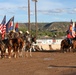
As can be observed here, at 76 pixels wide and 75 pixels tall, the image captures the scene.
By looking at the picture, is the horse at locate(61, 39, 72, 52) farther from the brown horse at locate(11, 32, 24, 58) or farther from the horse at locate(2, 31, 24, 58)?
the horse at locate(2, 31, 24, 58)

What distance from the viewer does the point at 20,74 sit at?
675 inches

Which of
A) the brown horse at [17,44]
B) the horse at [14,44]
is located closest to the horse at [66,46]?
the brown horse at [17,44]

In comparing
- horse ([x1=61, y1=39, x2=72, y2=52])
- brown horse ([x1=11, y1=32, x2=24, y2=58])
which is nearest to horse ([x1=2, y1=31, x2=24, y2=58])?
brown horse ([x1=11, y1=32, x2=24, y2=58])

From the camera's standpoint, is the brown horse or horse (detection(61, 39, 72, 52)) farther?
horse (detection(61, 39, 72, 52))

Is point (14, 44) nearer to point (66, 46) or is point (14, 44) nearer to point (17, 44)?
point (17, 44)

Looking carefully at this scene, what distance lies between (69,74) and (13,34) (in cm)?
1266

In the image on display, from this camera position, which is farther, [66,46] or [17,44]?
[66,46]

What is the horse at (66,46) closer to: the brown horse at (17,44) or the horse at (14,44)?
the brown horse at (17,44)

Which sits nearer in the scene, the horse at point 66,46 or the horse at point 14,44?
the horse at point 14,44

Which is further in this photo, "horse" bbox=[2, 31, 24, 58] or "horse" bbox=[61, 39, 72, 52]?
"horse" bbox=[61, 39, 72, 52]

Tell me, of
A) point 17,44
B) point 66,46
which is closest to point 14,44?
point 17,44

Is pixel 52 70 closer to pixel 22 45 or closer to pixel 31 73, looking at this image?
pixel 31 73

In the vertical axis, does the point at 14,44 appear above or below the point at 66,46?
above

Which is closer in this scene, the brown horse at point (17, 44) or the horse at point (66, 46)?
the brown horse at point (17, 44)
